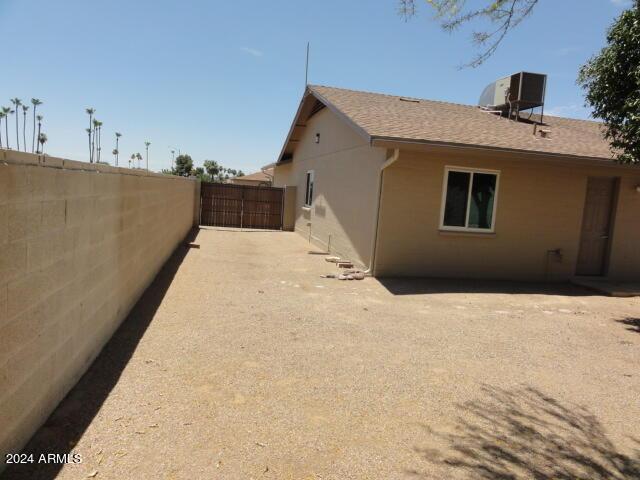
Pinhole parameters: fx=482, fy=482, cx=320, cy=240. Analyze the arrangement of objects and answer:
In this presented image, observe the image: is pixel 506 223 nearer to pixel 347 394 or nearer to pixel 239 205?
pixel 347 394

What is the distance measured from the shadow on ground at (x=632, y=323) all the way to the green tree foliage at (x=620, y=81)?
254cm

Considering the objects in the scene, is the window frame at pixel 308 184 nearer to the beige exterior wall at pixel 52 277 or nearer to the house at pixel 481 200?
the house at pixel 481 200

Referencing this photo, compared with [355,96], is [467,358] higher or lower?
lower

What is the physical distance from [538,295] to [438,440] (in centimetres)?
664

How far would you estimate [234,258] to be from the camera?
11.6m

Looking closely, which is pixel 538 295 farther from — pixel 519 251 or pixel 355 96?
pixel 355 96

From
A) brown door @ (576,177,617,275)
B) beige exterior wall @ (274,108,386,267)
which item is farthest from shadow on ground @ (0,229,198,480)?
brown door @ (576,177,617,275)

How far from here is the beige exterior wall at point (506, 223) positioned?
9.81 metres

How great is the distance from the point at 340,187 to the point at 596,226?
623 cm

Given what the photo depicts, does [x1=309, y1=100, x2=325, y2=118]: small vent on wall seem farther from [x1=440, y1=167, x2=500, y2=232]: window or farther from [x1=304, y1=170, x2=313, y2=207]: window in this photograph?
[x1=440, y1=167, x2=500, y2=232]: window

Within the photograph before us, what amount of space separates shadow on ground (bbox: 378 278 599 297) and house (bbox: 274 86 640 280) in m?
0.30

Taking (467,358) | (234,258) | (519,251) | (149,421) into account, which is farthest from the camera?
(234,258)

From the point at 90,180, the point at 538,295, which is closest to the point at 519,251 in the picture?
the point at 538,295

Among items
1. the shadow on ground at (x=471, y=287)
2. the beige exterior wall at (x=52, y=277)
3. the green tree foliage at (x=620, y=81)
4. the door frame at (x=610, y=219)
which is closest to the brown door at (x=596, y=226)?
the door frame at (x=610, y=219)
